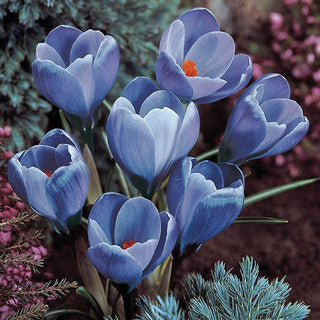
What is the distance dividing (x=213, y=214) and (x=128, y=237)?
15 centimetres

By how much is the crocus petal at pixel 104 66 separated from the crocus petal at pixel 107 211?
0.21m

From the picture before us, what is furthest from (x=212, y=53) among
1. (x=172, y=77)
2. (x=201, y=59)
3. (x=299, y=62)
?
(x=299, y=62)

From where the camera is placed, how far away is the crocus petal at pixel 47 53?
86 cm

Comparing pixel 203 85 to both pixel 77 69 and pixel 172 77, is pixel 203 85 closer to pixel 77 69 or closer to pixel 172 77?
pixel 172 77

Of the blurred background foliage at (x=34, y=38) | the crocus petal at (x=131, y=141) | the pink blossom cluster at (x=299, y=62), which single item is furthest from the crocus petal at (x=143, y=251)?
the pink blossom cluster at (x=299, y=62)

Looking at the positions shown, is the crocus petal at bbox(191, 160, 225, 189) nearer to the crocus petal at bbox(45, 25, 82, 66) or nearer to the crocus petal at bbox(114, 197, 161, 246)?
the crocus petal at bbox(114, 197, 161, 246)

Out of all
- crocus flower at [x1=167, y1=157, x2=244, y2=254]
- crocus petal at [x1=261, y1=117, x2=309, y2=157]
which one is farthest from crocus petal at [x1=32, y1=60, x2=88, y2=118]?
→ crocus petal at [x1=261, y1=117, x2=309, y2=157]

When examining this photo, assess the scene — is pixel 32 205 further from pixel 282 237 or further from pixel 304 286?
pixel 282 237

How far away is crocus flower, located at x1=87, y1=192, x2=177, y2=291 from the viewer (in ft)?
2.31

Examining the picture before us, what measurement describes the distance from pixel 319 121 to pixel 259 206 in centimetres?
54

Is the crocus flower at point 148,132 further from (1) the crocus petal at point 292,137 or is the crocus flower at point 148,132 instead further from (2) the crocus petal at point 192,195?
(1) the crocus petal at point 292,137

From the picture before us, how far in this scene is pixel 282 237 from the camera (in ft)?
6.36

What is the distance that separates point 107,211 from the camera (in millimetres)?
786

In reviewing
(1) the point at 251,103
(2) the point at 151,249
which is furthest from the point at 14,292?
(1) the point at 251,103
